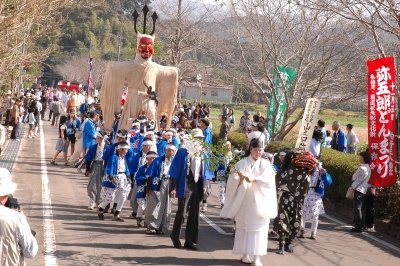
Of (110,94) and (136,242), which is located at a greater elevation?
(110,94)

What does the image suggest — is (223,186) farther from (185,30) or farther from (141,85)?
(185,30)

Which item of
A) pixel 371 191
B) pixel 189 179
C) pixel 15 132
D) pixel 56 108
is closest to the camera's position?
pixel 189 179

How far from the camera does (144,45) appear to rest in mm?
16250

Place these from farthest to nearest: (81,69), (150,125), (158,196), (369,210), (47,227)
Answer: (81,69) → (150,125) → (369,210) → (158,196) → (47,227)

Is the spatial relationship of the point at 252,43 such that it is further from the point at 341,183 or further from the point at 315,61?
the point at 341,183

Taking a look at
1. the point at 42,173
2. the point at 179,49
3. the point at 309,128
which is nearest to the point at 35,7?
the point at 42,173

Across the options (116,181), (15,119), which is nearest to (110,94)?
(116,181)

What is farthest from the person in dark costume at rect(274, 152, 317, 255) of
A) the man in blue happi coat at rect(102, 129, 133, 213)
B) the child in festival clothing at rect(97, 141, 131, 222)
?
the man in blue happi coat at rect(102, 129, 133, 213)

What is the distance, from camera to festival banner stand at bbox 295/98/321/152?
39.0 feet

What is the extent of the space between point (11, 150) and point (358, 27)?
36.7 feet

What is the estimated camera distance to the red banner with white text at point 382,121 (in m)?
11.9

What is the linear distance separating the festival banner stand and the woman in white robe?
2934 millimetres

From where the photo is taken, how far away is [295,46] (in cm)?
1955

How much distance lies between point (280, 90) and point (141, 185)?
9592mm
